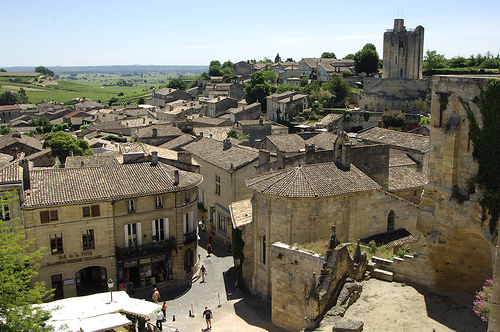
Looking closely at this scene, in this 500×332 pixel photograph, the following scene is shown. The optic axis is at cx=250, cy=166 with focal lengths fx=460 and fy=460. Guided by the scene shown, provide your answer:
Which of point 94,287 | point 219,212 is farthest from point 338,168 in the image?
point 94,287

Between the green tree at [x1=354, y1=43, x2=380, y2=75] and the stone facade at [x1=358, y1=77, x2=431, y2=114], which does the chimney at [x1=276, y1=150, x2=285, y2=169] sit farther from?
the green tree at [x1=354, y1=43, x2=380, y2=75]

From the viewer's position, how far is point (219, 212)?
40375 mm

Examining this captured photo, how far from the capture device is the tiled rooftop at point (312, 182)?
24.7 m

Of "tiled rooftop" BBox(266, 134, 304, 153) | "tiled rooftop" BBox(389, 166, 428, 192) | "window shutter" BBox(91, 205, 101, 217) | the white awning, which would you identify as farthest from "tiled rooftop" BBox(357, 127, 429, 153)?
the white awning

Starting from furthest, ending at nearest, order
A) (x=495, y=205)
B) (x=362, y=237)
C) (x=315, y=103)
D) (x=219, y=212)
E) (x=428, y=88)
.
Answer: (x=315, y=103), (x=428, y=88), (x=219, y=212), (x=362, y=237), (x=495, y=205)

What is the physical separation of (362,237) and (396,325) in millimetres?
10925

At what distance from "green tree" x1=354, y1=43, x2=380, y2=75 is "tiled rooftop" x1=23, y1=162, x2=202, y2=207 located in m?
92.4

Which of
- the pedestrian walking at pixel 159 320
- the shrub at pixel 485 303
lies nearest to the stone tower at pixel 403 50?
the pedestrian walking at pixel 159 320

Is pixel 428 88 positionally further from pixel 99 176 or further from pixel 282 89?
pixel 99 176

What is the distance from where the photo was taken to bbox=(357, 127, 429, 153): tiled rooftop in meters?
44.2

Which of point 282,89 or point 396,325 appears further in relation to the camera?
point 282,89

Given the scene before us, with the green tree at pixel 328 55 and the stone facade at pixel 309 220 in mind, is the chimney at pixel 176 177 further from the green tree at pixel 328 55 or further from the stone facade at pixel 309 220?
the green tree at pixel 328 55

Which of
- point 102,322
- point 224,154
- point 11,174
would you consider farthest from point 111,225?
point 224,154

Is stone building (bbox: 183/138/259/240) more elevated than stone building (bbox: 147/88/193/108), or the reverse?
stone building (bbox: 147/88/193/108)
